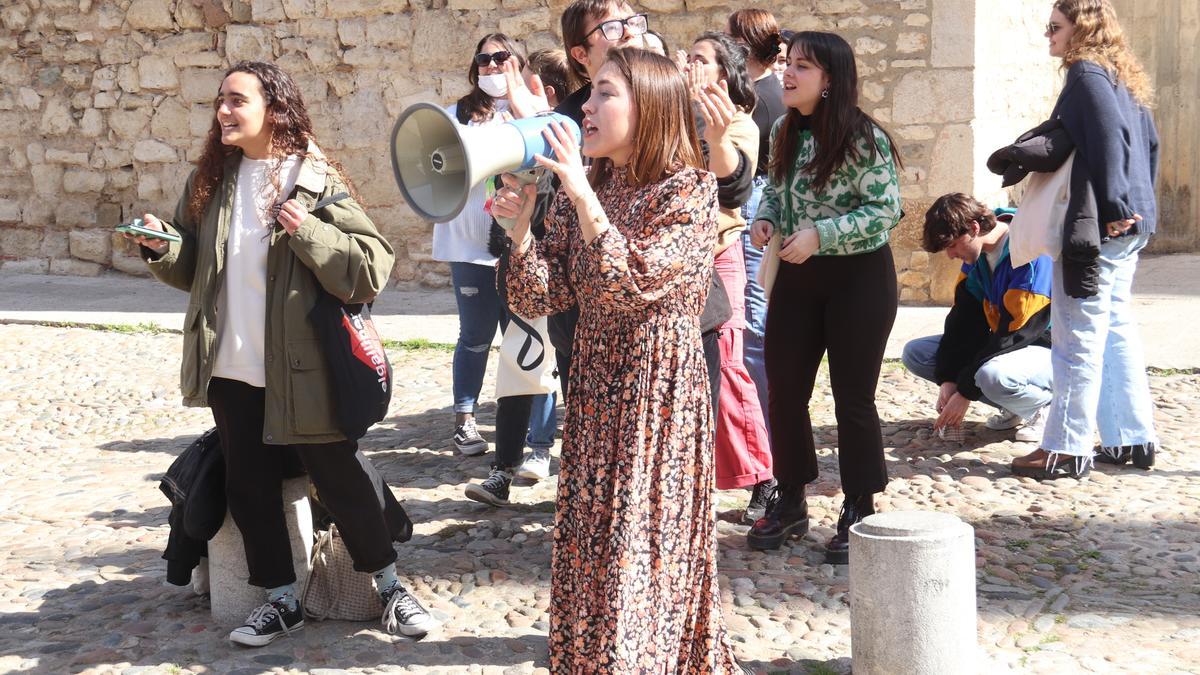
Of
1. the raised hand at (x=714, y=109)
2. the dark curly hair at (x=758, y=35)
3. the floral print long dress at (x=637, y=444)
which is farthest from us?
the dark curly hair at (x=758, y=35)

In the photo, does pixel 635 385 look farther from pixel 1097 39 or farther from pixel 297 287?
pixel 1097 39

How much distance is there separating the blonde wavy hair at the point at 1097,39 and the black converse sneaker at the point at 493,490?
2.83m

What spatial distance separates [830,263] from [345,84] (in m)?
6.73

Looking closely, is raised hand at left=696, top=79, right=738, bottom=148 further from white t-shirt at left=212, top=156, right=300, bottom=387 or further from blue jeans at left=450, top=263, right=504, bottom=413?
blue jeans at left=450, top=263, right=504, bottom=413

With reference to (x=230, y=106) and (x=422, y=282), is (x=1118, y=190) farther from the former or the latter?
(x=422, y=282)

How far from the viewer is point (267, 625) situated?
3752 millimetres

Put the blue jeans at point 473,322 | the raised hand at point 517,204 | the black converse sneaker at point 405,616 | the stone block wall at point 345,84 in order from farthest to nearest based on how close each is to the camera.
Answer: the stone block wall at point 345,84, the blue jeans at point 473,322, the black converse sneaker at point 405,616, the raised hand at point 517,204

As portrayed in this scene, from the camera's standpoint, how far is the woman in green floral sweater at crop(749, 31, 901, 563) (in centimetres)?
413

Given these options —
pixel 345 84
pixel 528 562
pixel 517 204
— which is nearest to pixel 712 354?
pixel 517 204

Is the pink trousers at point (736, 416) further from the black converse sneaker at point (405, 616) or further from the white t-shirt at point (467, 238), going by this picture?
the white t-shirt at point (467, 238)

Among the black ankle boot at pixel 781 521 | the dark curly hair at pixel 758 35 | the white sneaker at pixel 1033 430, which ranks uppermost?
the dark curly hair at pixel 758 35

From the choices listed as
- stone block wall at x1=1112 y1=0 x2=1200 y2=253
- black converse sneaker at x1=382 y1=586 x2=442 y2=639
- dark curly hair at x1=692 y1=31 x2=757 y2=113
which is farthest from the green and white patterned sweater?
stone block wall at x1=1112 y1=0 x2=1200 y2=253

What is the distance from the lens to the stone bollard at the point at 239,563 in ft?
12.9

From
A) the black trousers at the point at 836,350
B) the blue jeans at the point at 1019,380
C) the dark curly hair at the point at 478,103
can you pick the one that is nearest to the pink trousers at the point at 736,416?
the black trousers at the point at 836,350
